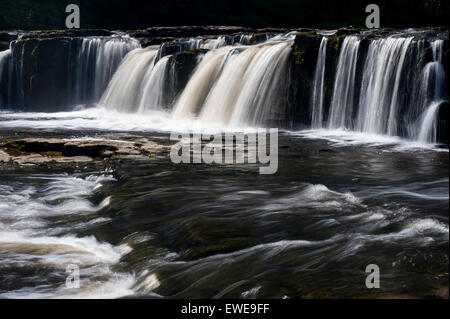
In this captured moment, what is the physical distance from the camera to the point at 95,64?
28.0 metres

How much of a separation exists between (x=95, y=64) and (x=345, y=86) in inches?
585

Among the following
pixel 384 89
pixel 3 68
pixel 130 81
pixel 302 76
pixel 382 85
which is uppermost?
pixel 3 68

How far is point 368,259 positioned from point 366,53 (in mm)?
11641

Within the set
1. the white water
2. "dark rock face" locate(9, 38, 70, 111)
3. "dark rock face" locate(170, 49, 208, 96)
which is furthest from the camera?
"dark rock face" locate(9, 38, 70, 111)

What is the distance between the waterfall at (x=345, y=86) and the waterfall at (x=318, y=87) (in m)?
0.46

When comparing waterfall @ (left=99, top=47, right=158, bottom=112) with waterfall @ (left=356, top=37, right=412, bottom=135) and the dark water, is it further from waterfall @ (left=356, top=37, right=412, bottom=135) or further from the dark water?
the dark water

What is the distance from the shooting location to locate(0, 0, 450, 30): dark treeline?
45.0 meters

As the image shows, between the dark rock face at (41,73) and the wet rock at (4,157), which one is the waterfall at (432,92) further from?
the dark rock face at (41,73)

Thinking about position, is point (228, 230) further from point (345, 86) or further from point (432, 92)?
point (345, 86)

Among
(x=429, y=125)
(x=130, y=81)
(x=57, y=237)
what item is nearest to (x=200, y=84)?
(x=130, y=81)

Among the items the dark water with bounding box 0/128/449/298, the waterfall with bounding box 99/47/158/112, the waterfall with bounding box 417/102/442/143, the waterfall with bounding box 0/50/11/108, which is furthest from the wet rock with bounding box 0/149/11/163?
the waterfall with bounding box 0/50/11/108

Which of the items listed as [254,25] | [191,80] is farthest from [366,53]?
[254,25]

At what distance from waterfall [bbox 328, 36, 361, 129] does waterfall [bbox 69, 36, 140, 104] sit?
13369 millimetres

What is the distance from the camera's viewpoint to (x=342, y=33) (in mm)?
18234
